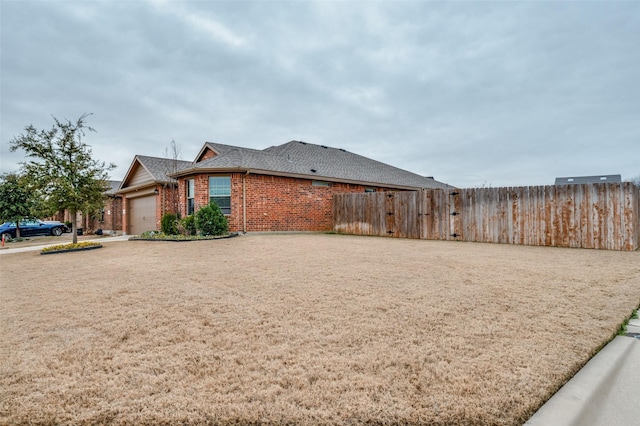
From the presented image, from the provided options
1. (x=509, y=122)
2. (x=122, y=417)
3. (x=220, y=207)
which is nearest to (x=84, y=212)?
(x=220, y=207)

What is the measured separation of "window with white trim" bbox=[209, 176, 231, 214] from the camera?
13.7m

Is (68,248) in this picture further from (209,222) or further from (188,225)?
(209,222)

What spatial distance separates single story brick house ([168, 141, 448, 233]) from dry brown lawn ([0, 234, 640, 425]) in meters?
8.31

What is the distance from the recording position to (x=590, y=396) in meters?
1.88

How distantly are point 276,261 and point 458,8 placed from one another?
11.6 metres

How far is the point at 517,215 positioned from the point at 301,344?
10494mm

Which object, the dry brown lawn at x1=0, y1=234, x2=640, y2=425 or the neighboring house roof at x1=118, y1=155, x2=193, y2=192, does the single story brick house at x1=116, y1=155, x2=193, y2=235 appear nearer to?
the neighboring house roof at x1=118, y1=155, x2=193, y2=192

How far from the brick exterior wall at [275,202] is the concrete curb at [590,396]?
1245cm

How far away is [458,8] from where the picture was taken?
11.6 meters

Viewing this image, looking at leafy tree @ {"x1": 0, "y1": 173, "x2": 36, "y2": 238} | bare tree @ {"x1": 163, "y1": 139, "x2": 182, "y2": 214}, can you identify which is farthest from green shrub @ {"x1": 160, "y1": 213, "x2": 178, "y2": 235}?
leafy tree @ {"x1": 0, "y1": 173, "x2": 36, "y2": 238}

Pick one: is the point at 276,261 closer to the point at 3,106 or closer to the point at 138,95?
the point at 138,95

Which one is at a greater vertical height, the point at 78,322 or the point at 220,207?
the point at 220,207

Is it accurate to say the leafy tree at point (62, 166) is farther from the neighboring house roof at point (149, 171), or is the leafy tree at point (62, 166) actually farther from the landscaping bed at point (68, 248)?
the neighboring house roof at point (149, 171)

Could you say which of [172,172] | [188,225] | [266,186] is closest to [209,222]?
[188,225]
